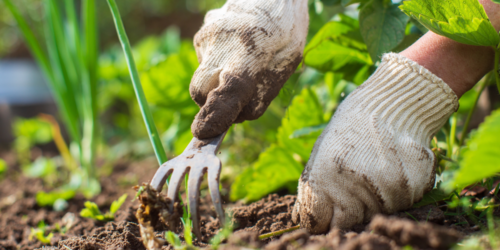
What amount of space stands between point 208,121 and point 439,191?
52 centimetres

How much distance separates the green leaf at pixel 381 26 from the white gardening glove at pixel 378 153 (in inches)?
6.2

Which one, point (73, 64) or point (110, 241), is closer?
point (110, 241)

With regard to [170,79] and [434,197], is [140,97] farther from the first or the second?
[434,197]

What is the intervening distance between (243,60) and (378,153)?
34 centimetres

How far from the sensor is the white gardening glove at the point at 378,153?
0.64 m

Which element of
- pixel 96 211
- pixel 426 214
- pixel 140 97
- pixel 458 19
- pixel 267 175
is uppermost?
pixel 140 97

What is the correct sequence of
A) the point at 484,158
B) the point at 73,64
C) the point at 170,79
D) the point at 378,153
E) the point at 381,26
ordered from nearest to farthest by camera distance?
1. the point at 484,158
2. the point at 378,153
3. the point at 381,26
4. the point at 170,79
5. the point at 73,64

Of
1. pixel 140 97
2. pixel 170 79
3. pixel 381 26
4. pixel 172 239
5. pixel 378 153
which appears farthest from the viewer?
pixel 170 79

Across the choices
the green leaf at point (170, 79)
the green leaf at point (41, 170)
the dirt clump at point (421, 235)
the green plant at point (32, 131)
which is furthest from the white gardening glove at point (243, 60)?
the green plant at point (32, 131)

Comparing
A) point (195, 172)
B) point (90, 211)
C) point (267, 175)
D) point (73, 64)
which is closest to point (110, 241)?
point (90, 211)

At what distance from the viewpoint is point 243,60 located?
70cm

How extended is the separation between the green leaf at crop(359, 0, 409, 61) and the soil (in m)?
0.42

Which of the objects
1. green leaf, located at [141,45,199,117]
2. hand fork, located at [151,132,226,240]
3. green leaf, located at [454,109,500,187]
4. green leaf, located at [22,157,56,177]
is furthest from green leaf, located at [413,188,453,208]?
green leaf, located at [22,157,56,177]

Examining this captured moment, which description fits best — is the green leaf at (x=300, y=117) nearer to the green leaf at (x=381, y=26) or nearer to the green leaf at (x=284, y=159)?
the green leaf at (x=284, y=159)
